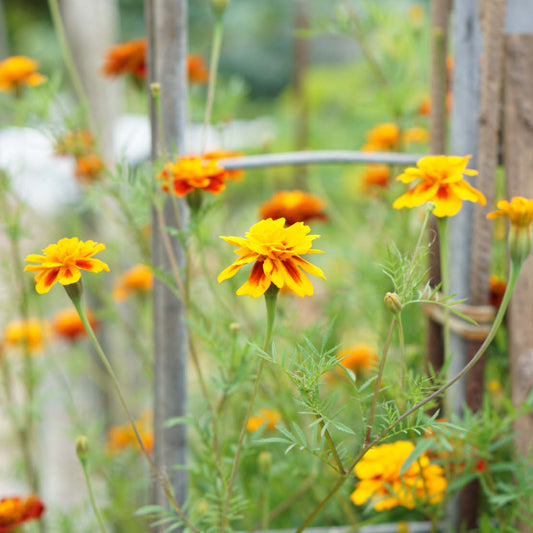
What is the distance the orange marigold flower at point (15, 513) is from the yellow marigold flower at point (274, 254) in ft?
1.06

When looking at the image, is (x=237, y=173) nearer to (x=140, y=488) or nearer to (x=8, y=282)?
(x=8, y=282)

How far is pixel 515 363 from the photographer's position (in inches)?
23.5

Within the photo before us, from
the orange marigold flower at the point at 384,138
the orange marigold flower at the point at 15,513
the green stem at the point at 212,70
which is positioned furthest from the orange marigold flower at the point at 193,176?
the orange marigold flower at the point at 384,138

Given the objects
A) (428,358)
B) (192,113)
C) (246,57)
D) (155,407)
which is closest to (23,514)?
(155,407)

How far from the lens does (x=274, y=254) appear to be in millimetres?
343

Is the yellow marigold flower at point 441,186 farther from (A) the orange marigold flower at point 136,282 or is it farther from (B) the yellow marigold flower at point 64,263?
(A) the orange marigold flower at point 136,282

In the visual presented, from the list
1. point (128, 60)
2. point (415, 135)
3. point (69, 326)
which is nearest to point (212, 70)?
point (128, 60)

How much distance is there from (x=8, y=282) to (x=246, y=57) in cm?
511

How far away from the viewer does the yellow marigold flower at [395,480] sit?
1.54 feet

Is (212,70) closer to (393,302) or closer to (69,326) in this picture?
(393,302)

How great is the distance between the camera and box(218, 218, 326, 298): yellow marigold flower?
337mm

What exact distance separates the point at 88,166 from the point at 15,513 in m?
0.36

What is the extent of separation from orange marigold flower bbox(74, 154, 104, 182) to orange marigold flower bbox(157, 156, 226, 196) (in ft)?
0.78

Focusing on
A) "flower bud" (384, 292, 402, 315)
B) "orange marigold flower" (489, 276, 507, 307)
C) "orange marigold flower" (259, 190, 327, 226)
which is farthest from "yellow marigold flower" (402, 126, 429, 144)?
"flower bud" (384, 292, 402, 315)
